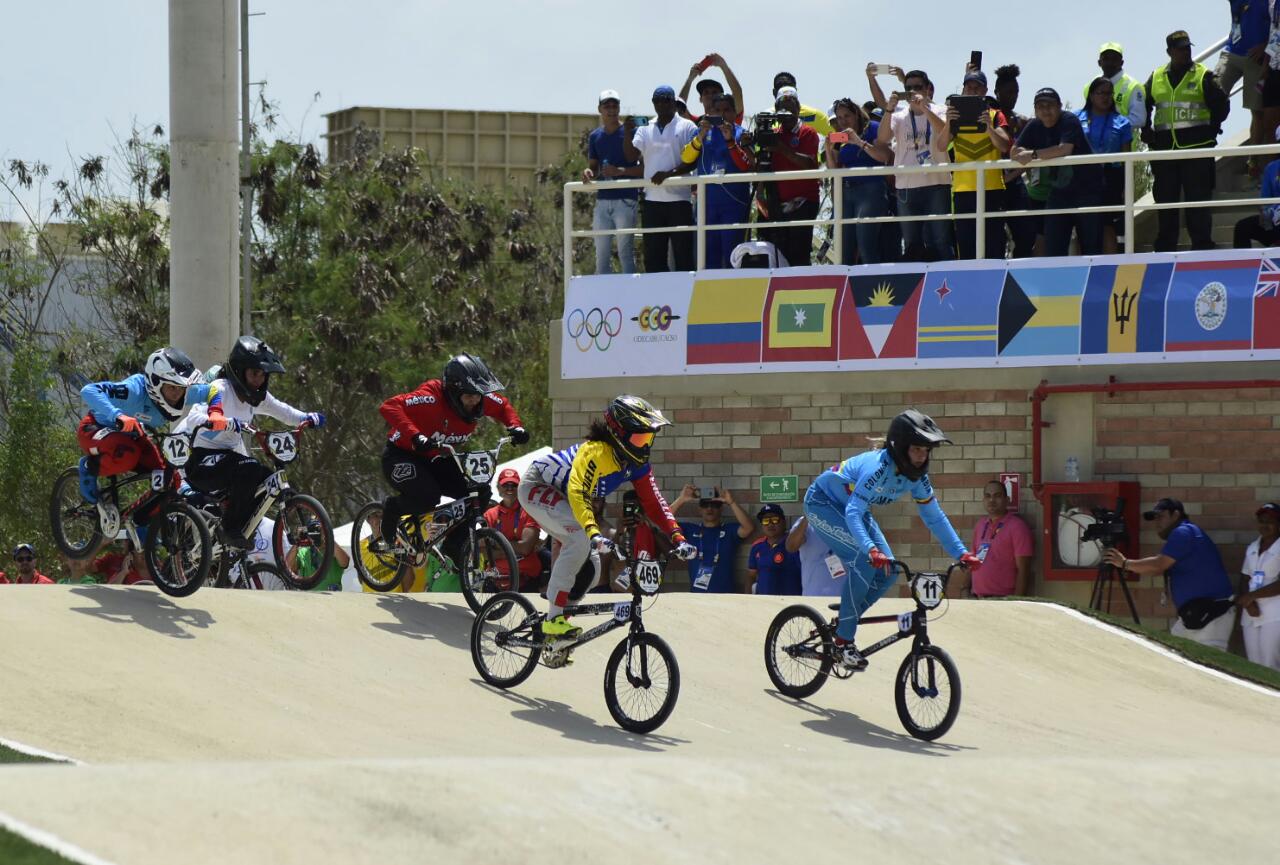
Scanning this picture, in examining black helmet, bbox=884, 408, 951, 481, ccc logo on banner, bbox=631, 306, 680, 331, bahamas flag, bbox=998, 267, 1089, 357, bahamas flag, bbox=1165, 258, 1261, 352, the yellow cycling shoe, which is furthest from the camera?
ccc logo on banner, bbox=631, 306, 680, 331

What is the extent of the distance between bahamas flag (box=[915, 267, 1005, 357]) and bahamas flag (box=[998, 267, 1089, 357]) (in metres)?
0.11

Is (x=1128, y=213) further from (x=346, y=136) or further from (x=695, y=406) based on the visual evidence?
(x=346, y=136)

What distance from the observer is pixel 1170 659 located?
15.5m

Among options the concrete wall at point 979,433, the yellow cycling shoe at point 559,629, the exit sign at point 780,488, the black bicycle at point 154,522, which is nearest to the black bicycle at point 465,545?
the yellow cycling shoe at point 559,629

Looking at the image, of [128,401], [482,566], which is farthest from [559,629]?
[128,401]

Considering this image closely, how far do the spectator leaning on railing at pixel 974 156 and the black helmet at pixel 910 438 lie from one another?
648cm

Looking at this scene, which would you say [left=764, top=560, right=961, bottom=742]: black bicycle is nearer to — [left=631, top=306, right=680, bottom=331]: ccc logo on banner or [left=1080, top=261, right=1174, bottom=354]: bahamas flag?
[left=1080, top=261, right=1174, bottom=354]: bahamas flag

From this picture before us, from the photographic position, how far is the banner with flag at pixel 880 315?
18.7 meters

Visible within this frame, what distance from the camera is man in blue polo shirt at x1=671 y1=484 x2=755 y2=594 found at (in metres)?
18.6

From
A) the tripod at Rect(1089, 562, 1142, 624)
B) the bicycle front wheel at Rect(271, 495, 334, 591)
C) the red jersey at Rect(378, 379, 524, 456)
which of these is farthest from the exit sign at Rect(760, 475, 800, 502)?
the bicycle front wheel at Rect(271, 495, 334, 591)

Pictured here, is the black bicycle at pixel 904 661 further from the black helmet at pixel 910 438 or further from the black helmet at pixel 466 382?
the black helmet at pixel 466 382

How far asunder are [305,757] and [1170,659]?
8.14m

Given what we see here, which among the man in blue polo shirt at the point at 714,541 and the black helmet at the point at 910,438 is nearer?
the black helmet at the point at 910,438

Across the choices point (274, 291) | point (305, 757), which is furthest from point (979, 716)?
point (274, 291)
